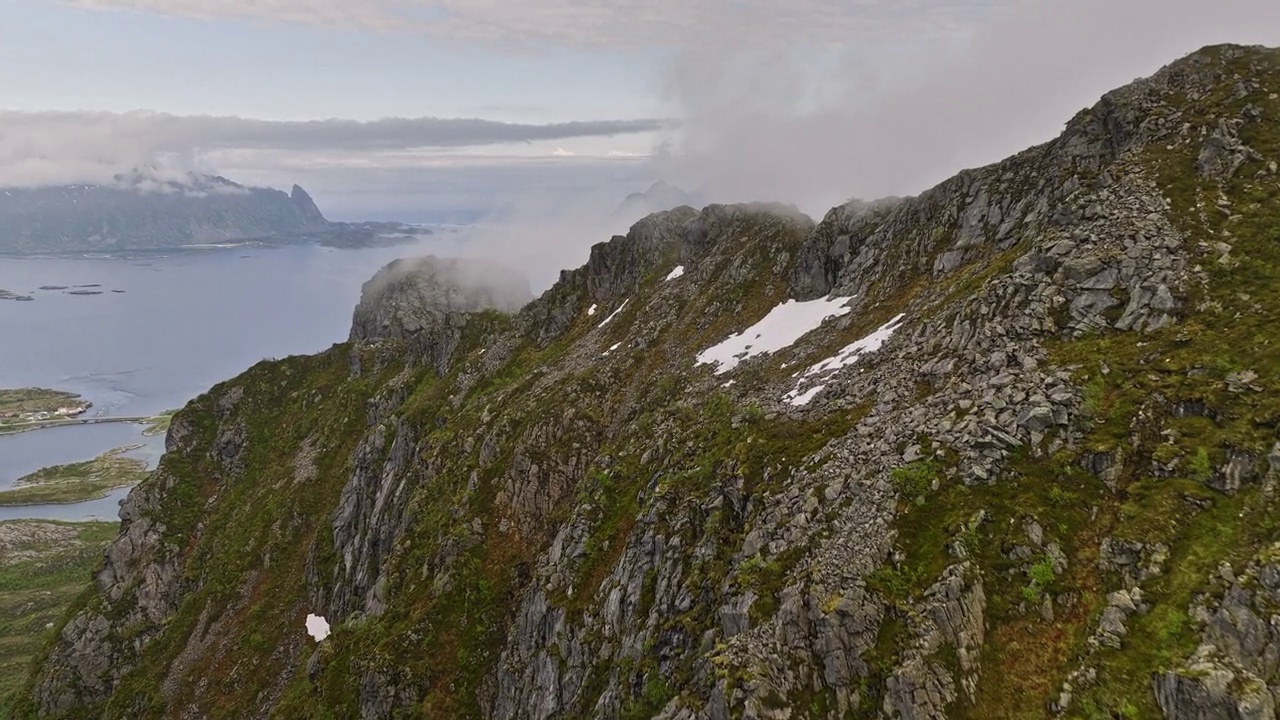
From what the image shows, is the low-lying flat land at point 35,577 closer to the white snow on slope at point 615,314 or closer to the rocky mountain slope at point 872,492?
the rocky mountain slope at point 872,492

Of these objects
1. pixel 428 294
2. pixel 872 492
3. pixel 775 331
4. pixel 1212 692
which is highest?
pixel 775 331

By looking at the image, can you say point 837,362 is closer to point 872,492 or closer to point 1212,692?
point 872,492

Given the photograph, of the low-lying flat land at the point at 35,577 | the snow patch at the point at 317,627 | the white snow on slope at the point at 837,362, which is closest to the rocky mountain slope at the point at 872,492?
the white snow on slope at the point at 837,362

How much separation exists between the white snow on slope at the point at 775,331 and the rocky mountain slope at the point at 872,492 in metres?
0.44

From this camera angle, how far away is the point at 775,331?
55438 millimetres

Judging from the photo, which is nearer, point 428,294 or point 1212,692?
point 1212,692

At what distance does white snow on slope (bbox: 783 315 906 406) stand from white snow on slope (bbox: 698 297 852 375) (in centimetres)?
759

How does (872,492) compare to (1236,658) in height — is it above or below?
below

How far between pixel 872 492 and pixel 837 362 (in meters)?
15.3

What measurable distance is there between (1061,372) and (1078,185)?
18190mm

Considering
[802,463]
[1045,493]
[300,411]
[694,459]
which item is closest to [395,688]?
[694,459]

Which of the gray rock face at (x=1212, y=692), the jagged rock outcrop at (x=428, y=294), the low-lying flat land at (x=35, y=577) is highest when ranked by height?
the gray rock face at (x=1212, y=692)

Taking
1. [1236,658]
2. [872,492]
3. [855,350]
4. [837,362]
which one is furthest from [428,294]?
[1236,658]

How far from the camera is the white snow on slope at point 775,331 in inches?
2067
